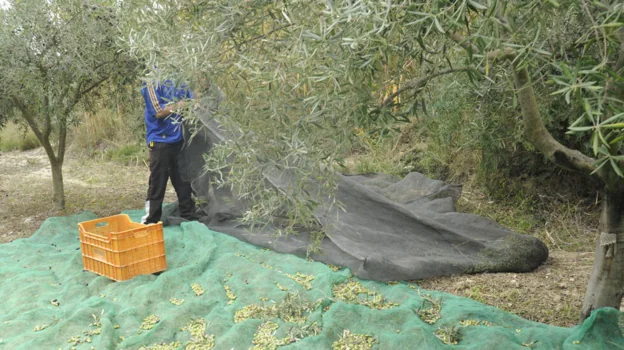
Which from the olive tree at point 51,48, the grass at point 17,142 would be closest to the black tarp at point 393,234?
the olive tree at point 51,48

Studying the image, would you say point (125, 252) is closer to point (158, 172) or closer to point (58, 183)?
point (158, 172)

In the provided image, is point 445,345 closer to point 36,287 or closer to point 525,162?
point 36,287

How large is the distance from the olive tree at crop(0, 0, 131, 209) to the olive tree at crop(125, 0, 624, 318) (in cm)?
358

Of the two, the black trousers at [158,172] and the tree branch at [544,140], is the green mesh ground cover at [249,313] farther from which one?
the black trousers at [158,172]

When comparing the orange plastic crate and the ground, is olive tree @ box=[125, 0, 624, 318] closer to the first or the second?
the ground

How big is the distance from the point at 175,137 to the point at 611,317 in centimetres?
447

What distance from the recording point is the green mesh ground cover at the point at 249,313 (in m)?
3.57

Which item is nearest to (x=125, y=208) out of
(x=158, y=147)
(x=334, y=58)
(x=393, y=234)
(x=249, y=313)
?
(x=158, y=147)

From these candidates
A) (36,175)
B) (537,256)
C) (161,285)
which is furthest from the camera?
(36,175)

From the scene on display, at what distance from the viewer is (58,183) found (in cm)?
741

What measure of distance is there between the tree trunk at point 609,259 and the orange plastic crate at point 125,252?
334 centimetres

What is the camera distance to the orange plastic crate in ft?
15.9

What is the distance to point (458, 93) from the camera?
527cm

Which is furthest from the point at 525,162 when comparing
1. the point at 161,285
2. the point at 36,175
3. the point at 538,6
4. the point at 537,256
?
the point at 36,175
